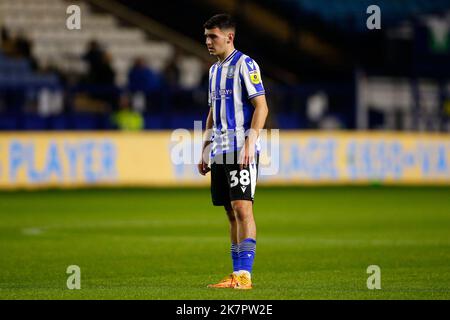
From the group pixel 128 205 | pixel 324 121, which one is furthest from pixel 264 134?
pixel 128 205

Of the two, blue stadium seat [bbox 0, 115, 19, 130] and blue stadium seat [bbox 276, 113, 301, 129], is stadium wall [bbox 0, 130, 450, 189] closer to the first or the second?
blue stadium seat [bbox 276, 113, 301, 129]

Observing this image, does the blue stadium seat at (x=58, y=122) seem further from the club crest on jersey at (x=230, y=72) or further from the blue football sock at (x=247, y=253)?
the blue football sock at (x=247, y=253)

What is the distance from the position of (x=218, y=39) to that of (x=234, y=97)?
47 cm

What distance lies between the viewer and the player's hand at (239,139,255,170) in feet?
27.3

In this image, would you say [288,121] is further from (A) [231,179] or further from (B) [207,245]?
(A) [231,179]

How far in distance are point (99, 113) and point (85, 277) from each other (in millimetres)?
14220

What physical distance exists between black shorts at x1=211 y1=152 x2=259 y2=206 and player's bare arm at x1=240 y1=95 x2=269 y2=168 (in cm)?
10

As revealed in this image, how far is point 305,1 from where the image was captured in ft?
101

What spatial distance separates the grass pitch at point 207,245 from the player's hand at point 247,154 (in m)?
0.98

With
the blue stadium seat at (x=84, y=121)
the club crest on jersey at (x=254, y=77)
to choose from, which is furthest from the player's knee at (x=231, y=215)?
the blue stadium seat at (x=84, y=121)

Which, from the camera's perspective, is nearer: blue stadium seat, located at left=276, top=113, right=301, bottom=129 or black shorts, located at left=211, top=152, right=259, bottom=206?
black shorts, located at left=211, top=152, right=259, bottom=206

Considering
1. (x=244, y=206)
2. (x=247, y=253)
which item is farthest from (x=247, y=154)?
(x=247, y=253)

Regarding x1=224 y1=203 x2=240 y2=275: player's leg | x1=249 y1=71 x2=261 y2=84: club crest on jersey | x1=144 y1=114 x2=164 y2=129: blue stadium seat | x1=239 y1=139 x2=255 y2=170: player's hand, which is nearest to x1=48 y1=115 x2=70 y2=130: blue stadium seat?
x1=144 y1=114 x2=164 y2=129: blue stadium seat

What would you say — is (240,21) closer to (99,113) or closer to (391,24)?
(391,24)
